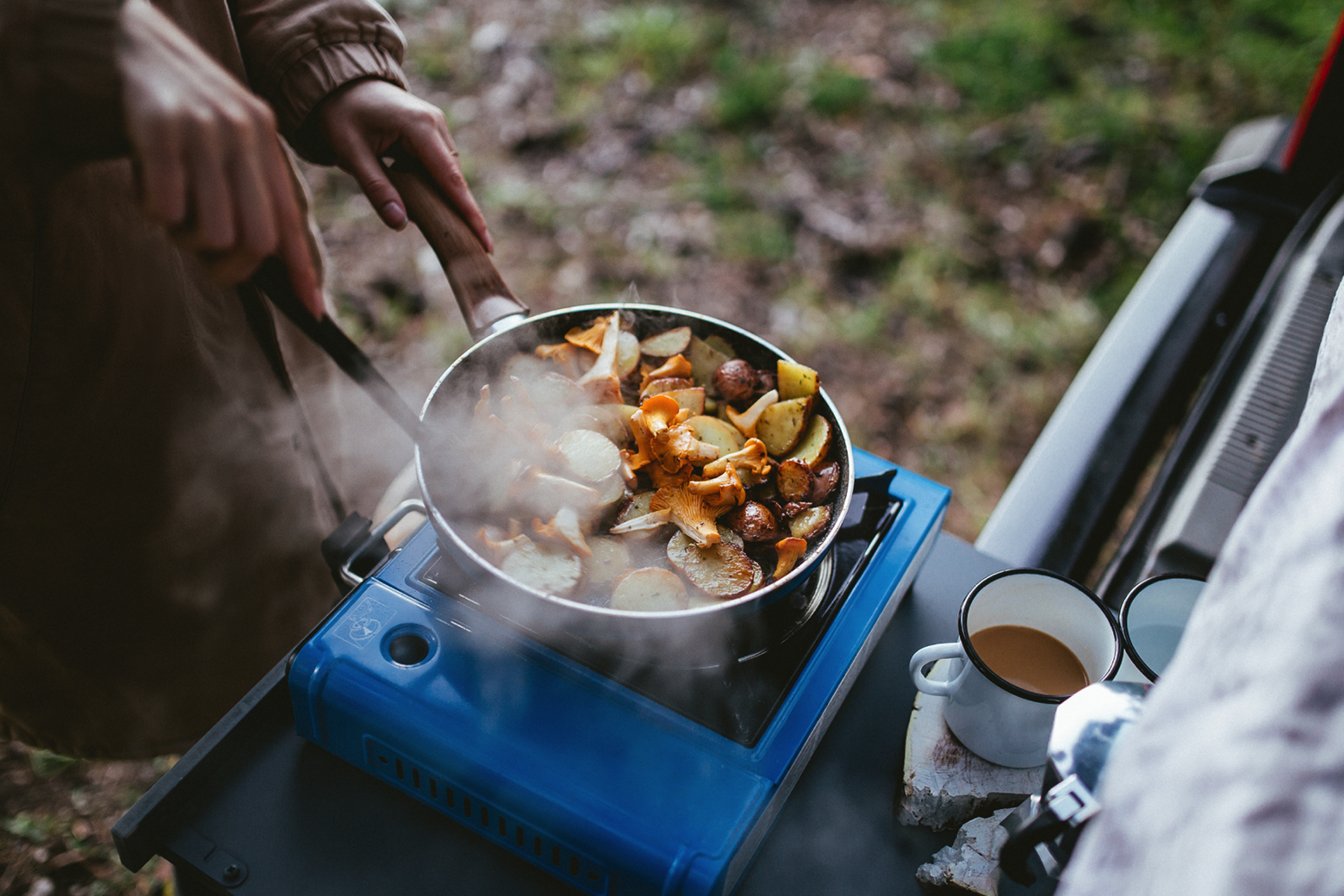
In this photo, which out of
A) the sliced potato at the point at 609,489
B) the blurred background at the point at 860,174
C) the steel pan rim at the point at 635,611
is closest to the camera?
the steel pan rim at the point at 635,611

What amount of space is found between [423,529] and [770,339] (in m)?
1.99

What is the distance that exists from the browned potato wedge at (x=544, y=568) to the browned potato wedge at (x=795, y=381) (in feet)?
1.37

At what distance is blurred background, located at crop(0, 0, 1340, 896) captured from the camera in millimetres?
3000

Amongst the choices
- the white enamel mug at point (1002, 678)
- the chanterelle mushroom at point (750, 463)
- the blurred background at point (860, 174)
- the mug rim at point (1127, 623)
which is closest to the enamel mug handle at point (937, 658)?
the white enamel mug at point (1002, 678)

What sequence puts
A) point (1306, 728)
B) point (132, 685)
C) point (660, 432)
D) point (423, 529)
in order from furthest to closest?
point (132, 685)
point (423, 529)
point (660, 432)
point (1306, 728)

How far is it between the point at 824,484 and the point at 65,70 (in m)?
0.92

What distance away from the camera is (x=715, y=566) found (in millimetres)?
1045

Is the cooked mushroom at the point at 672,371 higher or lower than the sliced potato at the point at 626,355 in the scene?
lower

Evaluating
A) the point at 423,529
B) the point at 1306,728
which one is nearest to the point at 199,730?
the point at 423,529

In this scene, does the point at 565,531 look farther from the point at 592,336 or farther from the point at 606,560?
the point at 592,336

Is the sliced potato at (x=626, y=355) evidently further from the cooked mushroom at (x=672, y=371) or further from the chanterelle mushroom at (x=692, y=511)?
the chanterelle mushroom at (x=692, y=511)

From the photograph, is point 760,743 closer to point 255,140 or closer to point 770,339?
point 255,140

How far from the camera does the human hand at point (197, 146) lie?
1.81 feet

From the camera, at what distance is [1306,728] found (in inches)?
18.1
